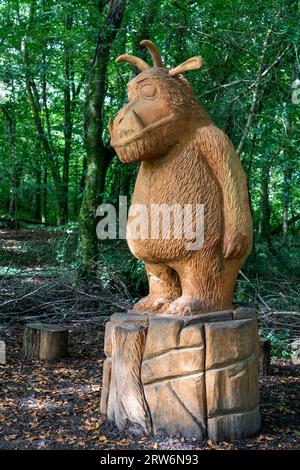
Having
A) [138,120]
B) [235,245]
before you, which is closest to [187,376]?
[235,245]

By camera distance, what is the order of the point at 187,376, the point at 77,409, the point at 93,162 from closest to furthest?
the point at 187,376
the point at 77,409
the point at 93,162

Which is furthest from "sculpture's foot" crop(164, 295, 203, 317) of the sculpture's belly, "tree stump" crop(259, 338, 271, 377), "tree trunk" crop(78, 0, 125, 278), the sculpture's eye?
"tree trunk" crop(78, 0, 125, 278)

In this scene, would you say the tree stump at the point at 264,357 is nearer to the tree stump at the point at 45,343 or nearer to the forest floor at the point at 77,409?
the forest floor at the point at 77,409

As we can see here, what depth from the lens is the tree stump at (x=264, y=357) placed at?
4.22 metres

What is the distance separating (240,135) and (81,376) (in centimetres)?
365

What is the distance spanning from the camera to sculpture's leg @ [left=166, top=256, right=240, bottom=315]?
9.57 ft

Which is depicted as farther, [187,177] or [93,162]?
[93,162]

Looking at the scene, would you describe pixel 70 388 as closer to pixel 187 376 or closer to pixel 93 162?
pixel 187 376

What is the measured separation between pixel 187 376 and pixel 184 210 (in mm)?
949

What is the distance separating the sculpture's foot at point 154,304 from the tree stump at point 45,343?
161cm

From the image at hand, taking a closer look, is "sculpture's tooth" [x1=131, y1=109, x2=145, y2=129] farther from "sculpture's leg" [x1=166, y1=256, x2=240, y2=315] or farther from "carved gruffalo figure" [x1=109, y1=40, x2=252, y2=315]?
"sculpture's leg" [x1=166, y1=256, x2=240, y2=315]

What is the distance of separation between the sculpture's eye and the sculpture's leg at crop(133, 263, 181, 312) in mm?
1027

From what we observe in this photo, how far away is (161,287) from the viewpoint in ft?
10.4
